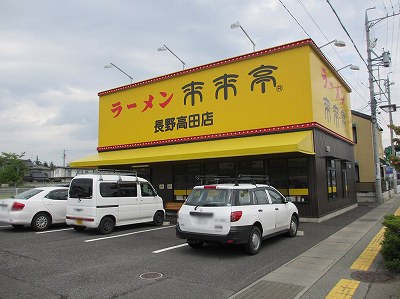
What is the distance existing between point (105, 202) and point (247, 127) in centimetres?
752

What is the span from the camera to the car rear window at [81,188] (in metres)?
11.7

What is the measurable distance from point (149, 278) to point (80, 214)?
6020 millimetres

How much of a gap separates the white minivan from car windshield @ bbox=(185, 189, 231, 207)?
4144 millimetres

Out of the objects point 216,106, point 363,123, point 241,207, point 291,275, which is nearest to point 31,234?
point 241,207

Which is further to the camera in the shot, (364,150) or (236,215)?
(364,150)

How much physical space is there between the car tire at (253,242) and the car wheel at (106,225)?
5502 mm

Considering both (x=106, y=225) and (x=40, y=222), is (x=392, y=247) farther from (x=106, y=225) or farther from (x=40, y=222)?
(x=40, y=222)

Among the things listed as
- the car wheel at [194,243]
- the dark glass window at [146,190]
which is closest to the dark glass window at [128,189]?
the dark glass window at [146,190]

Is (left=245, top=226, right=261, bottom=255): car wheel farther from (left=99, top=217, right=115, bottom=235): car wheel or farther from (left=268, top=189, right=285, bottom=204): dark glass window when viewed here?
(left=99, top=217, right=115, bottom=235): car wheel

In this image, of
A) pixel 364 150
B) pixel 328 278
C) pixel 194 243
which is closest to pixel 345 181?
pixel 364 150

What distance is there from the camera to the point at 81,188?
11852 mm

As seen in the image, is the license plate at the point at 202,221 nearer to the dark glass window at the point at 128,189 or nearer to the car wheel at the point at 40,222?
the dark glass window at the point at 128,189

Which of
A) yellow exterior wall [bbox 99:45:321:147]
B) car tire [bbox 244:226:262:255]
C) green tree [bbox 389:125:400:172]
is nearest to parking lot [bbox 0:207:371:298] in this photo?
car tire [bbox 244:226:262:255]

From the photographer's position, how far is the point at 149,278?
→ 21.4 feet
